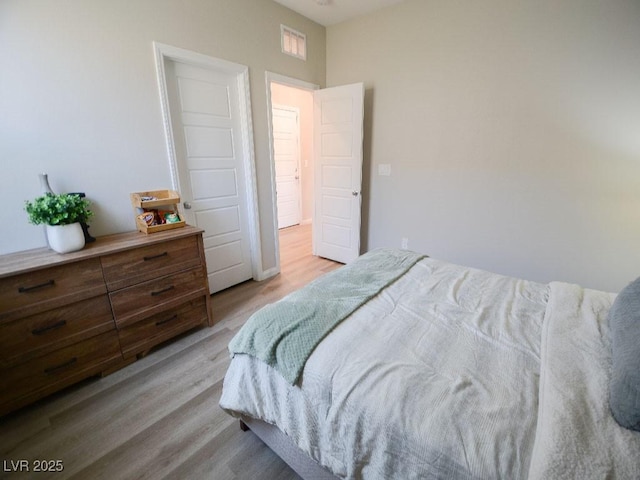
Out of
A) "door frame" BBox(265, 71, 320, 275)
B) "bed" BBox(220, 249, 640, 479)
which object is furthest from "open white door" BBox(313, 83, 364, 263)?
"bed" BBox(220, 249, 640, 479)

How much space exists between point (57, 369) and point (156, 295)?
0.61m

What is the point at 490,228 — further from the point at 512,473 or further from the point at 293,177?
the point at 293,177

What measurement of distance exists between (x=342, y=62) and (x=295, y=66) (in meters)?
0.61

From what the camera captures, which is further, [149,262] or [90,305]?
[149,262]

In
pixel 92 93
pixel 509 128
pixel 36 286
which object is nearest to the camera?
pixel 36 286

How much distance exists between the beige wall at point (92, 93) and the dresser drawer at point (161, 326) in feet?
2.32

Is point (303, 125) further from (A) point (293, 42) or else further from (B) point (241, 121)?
(B) point (241, 121)

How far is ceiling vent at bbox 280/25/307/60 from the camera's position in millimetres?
2854

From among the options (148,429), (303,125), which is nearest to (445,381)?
(148,429)

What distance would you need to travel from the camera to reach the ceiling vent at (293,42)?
285 cm

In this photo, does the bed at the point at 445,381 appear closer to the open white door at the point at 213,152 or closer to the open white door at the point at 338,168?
the open white door at the point at 213,152

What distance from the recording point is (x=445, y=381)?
921mm

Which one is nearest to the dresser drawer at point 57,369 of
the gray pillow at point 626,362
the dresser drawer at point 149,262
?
the dresser drawer at point 149,262

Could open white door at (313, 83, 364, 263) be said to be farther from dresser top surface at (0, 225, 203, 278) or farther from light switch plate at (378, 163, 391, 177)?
dresser top surface at (0, 225, 203, 278)
